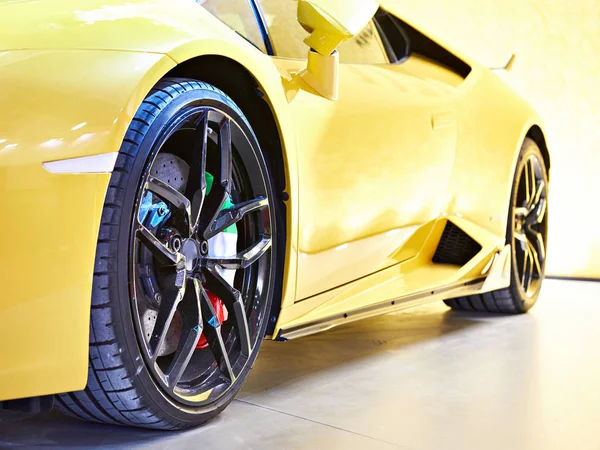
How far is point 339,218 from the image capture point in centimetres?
246

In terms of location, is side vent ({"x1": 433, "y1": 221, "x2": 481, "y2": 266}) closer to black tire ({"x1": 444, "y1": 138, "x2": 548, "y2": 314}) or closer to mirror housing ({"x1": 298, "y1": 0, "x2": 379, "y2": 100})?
black tire ({"x1": 444, "y1": 138, "x2": 548, "y2": 314})

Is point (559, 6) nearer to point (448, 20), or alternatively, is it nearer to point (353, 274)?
point (448, 20)

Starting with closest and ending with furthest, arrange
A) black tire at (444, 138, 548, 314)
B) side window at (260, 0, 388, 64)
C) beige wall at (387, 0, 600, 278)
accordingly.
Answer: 1. side window at (260, 0, 388, 64)
2. black tire at (444, 138, 548, 314)
3. beige wall at (387, 0, 600, 278)

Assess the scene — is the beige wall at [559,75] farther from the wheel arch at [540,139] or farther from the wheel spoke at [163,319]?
the wheel spoke at [163,319]

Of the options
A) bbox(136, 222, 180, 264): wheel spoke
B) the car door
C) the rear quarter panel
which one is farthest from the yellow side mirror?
the rear quarter panel

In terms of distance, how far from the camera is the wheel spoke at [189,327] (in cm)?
192

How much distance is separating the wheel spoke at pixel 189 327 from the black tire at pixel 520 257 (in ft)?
7.23

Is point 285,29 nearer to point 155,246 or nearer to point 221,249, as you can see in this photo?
point 221,249

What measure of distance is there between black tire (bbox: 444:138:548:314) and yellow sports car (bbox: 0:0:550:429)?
612mm

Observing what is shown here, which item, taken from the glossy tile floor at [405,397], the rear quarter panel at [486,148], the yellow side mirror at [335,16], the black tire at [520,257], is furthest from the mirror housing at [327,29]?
the black tire at [520,257]

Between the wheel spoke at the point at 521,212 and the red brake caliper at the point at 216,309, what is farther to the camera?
the wheel spoke at the point at 521,212

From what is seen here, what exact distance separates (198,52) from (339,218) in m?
0.78

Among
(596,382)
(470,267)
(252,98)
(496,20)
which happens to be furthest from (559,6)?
(252,98)

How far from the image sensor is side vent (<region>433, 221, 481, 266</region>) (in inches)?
130
